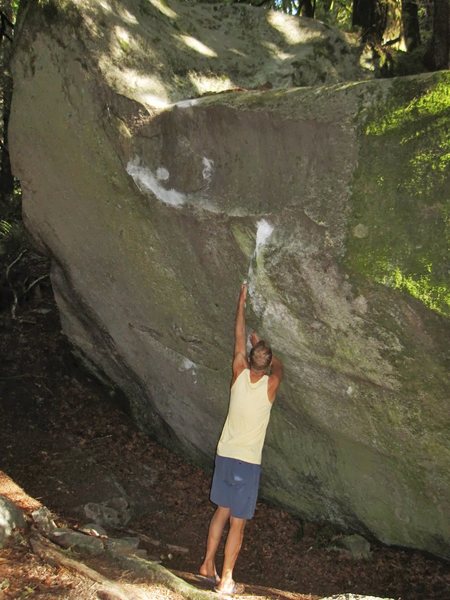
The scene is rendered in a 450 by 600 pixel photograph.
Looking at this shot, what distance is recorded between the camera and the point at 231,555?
562 cm

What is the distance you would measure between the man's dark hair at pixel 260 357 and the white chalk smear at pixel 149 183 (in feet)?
5.46

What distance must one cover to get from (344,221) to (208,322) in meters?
2.10

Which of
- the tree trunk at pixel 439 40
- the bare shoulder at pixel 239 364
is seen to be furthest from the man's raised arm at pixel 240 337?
the tree trunk at pixel 439 40

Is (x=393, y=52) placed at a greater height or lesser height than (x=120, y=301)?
greater

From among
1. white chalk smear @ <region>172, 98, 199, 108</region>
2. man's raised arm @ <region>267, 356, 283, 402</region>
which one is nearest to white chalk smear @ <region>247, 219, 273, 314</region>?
man's raised arm @ <region>267, 356, 283, 402</region>

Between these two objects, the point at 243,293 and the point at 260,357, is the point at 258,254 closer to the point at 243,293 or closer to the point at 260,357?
the point at 243,293

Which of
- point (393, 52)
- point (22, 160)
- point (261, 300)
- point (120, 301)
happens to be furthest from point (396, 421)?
point (393, 52)

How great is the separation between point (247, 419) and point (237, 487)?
63 centimetres

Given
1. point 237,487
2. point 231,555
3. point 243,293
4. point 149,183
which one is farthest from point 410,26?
point 231,555

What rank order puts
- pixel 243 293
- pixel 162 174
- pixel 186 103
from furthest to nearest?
pixel 162 174 → pixel 186 103 → pixel 243 293

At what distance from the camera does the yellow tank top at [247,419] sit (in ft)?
18.8

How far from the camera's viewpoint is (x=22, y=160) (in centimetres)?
723

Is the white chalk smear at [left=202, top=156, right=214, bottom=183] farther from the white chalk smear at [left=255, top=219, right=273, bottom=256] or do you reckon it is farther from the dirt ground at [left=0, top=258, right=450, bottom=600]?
the dirt ground at [left=0, top=258, right=450, bottom=600]

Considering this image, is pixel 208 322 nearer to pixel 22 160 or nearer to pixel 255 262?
pixel 255 262
